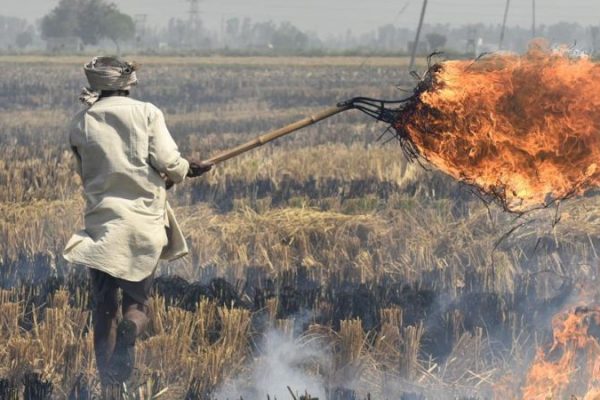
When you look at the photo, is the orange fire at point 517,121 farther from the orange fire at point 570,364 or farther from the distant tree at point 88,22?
the distant tree at point 88,22

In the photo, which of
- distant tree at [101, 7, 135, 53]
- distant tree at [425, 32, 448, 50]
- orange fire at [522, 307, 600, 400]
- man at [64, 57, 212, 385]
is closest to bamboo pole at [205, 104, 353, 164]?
man at [64, 57, 212, 385]

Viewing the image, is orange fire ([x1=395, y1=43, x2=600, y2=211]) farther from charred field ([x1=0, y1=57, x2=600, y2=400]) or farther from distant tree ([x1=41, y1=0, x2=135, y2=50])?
distant tree ([x1=41, y1=0, x2=135, y2=50])

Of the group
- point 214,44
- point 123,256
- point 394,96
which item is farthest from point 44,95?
point 214,44

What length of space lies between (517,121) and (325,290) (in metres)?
2.13

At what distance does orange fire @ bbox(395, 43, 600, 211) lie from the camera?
500 centimetres

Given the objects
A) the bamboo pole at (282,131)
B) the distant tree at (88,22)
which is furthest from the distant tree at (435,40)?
the bamboo pole at (282,131)

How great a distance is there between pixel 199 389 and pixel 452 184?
21.1 feet

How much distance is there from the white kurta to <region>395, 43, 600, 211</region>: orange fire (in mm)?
1326

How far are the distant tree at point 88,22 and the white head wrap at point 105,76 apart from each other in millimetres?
95406

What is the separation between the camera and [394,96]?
29594mm

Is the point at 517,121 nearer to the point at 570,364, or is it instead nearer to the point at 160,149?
the point at 570,364

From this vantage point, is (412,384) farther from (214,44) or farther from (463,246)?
(214,44)

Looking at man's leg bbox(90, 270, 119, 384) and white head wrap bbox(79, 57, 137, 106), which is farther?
man's leg bbox(90, 270, 119, 384)

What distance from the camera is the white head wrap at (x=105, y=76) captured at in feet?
16.2
